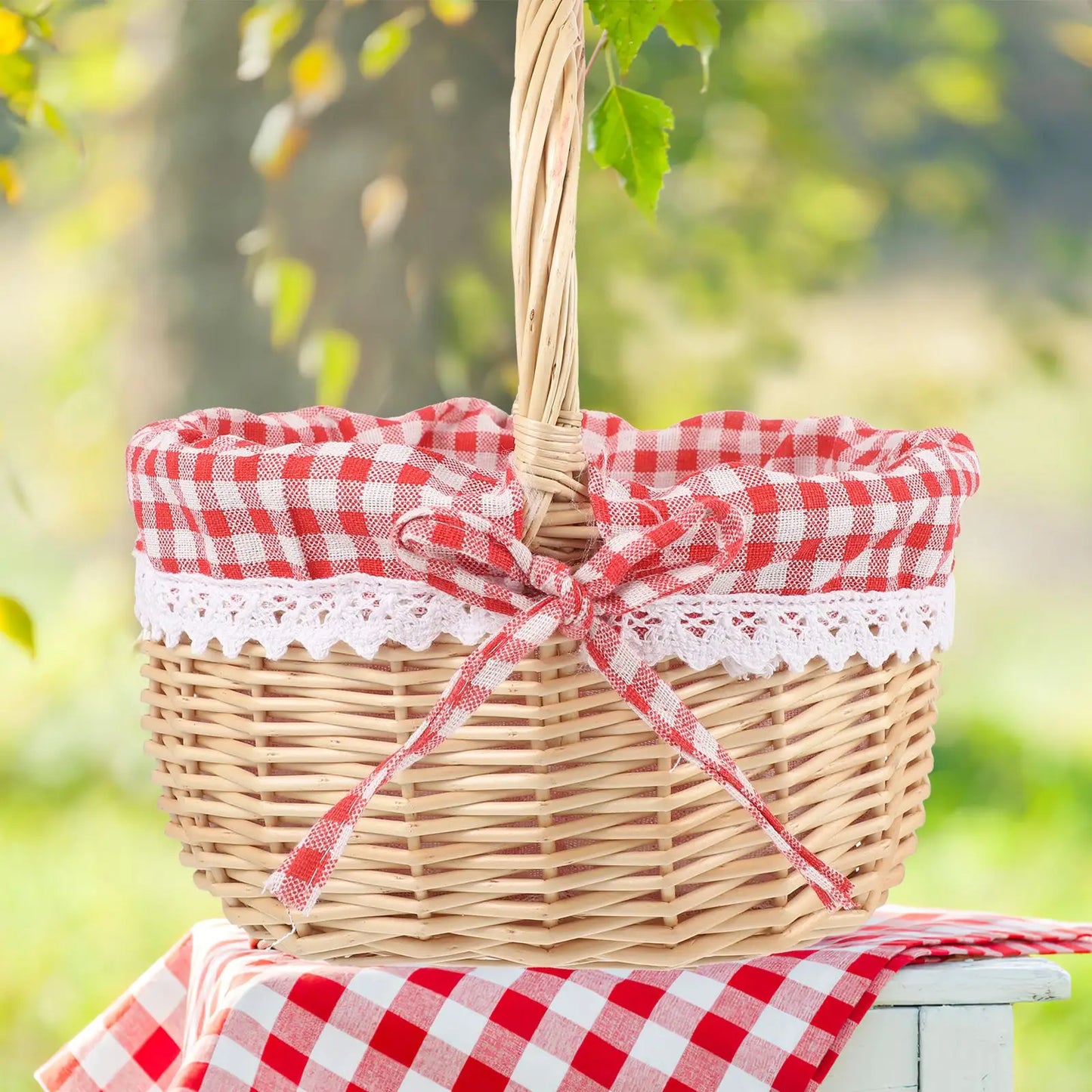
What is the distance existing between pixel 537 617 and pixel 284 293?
1.06m

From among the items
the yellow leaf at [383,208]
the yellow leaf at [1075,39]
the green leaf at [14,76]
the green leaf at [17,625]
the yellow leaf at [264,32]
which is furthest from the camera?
the yellow leaf at [1075,39]

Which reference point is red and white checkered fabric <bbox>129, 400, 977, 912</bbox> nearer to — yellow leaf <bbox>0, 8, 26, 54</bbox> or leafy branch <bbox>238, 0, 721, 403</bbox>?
yellow leaf <bbox>0, 8, 26, 54</bbox>

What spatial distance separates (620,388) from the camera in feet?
5.68

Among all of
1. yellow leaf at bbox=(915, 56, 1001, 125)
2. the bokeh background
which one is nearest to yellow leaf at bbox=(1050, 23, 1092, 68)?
the bokeh background

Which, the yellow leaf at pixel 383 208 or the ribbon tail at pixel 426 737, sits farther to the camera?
the yellow leaf at pixel 383 208

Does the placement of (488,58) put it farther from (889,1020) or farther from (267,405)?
(889,1020)

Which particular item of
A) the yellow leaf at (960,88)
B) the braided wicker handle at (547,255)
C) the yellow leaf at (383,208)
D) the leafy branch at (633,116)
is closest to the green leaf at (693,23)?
the leafy branch at (633,116)

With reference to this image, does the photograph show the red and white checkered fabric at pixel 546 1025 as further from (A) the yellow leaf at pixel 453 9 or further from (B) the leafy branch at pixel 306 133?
(A) the yellow leaf at pixel 453 9

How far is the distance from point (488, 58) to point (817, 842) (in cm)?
124

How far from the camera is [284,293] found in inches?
57.4

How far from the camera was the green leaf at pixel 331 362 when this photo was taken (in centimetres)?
147

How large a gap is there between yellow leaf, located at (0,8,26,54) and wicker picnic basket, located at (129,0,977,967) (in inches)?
23.5

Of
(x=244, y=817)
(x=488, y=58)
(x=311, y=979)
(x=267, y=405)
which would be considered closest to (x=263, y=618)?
(x=244, y=817)

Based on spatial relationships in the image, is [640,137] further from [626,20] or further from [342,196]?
[342,196]
